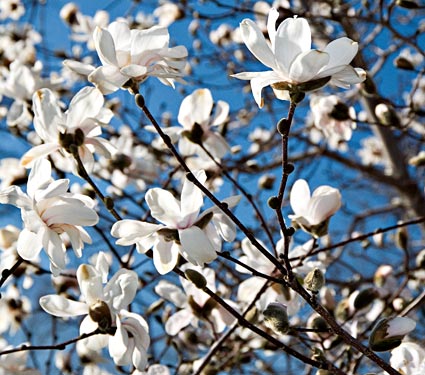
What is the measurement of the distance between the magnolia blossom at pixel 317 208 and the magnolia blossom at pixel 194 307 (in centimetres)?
17

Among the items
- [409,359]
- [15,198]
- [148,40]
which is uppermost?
[148,40]

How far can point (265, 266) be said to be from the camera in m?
0.88

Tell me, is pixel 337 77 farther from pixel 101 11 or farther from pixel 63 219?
pixel 101 11

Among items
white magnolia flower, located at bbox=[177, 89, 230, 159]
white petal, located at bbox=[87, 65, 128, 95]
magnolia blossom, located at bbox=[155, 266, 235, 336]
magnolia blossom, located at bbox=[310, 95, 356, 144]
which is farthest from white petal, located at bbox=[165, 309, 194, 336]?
magnolia blossom, located at bbox=[310, 95, 356, 144]

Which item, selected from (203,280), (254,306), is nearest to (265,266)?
(254,306)

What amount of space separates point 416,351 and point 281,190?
30cm

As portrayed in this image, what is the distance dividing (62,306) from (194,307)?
0.24 m

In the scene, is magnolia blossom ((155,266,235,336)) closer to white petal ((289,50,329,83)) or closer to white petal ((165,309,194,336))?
white petal ((165,309,194,336))

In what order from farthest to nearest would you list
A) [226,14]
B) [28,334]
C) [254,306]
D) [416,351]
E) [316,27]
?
[316,27] → [226,14] → [28,334] → [254,306] → [416,351]

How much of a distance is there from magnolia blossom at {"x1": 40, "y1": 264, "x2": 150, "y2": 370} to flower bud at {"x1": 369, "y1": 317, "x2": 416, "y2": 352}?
28 centimetres

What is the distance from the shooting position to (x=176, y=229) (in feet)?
2.19

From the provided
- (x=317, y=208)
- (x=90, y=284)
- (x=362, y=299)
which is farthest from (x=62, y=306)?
(x=362, y=299)

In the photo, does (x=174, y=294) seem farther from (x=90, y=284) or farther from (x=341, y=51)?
(x=341, y=51)

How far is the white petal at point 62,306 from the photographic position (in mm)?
718
